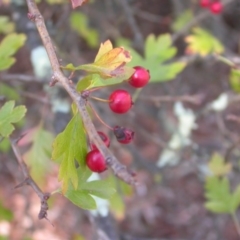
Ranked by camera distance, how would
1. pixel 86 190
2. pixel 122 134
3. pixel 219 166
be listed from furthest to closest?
pixel 219 166 < pixel 86 190 < pixel 122 134

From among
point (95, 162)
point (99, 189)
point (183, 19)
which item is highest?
point (95, 162)

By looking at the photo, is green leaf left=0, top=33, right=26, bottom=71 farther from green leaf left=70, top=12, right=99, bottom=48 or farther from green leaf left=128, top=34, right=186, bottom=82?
green leaf left=70, top=12, right=99, bottom=48

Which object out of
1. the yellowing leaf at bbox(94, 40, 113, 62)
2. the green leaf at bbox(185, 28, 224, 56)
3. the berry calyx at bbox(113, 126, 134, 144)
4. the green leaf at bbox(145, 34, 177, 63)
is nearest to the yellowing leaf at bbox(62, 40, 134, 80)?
the yellowing leaf at bbox(94, 40, 113, 62)

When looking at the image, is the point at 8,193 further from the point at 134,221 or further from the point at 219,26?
the point at 219,26

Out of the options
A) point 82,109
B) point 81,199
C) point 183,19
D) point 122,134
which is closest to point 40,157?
point 81,199

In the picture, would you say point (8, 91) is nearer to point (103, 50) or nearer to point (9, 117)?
point (9, 117)
